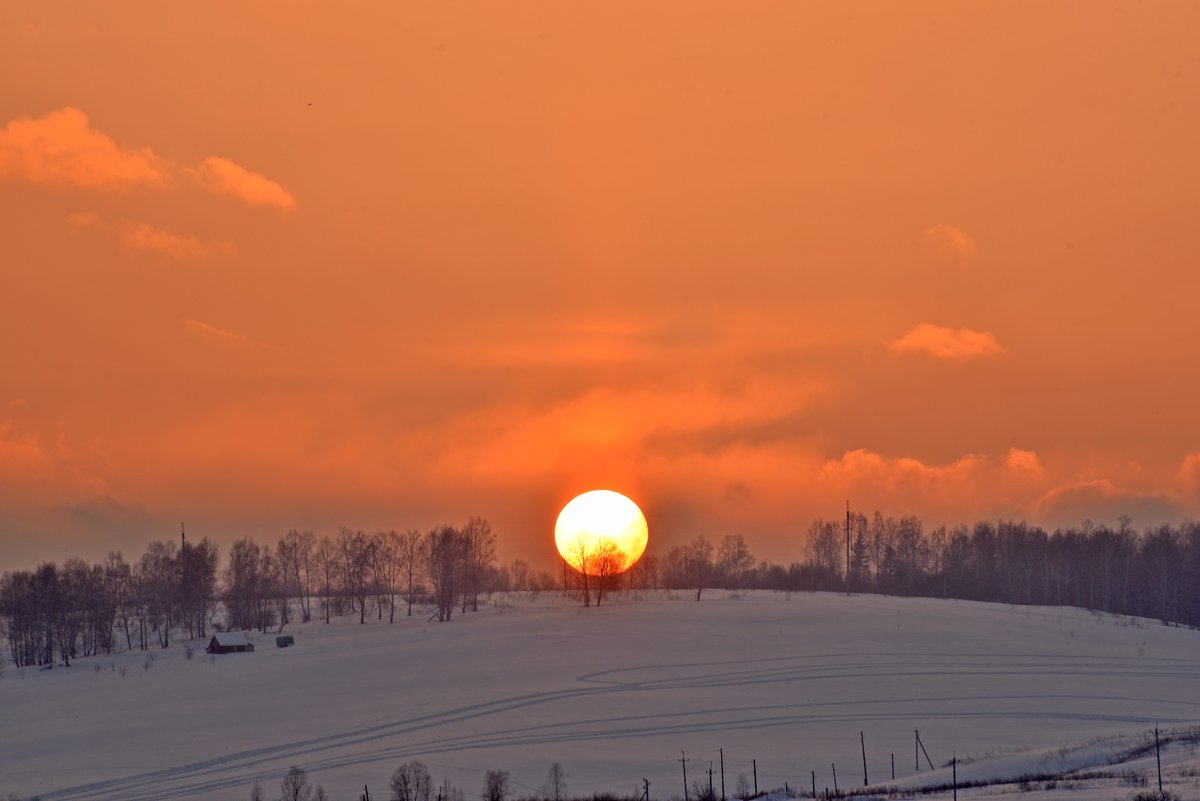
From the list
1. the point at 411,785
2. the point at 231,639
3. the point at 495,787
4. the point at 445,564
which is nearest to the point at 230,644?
the point at 231,639

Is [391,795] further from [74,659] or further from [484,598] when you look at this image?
[484,598]

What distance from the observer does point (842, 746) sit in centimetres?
4547

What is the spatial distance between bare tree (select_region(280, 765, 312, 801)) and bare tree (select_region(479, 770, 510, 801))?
546cm

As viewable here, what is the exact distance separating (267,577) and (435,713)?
9634cm

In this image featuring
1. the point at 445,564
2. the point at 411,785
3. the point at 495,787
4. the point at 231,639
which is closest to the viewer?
the point at 495,787

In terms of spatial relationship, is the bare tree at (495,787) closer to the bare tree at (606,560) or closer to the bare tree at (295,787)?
the bare tree at (295,787)

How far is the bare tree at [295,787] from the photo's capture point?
37.0 m

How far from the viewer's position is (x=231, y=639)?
315 ft

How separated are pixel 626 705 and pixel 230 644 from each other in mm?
50125

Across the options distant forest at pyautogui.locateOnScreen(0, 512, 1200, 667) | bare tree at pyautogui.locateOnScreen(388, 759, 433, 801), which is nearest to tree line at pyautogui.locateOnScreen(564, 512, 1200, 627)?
distant forest at pyautogui.locateOnScreen(0, 512, 1200, 667)

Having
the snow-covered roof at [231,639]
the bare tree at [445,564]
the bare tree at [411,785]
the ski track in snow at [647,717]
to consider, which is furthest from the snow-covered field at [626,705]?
the bare tree at [445,564]

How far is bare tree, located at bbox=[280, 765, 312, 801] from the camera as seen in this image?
37.0 m

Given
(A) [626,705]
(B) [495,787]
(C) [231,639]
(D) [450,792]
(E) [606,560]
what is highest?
(E) [606,560]

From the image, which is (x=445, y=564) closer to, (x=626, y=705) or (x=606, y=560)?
(x=606, y=560)
